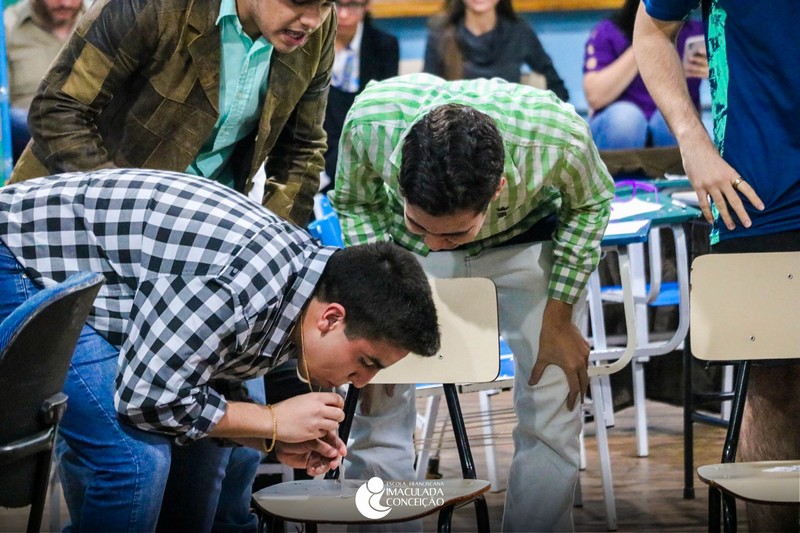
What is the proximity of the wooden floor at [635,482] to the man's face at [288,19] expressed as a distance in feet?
3.88

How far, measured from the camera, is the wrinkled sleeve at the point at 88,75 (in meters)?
2.37

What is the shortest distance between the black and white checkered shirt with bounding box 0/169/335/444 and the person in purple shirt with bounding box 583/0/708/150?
2.68 m

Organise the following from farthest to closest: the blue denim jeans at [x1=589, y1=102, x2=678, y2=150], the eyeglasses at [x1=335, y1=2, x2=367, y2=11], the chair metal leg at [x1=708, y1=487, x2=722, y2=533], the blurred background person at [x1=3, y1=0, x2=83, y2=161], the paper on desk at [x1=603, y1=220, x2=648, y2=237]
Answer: the eyeglasses at [x1=335, y1=2, x2=367, y2=11], the blue denim jeans at [x1=589, y1=102, x2=678, y2=150], the blurred background person at [x1=3, y1=0, x2=83, y2=161], the paper on desk at [x1=603, y1=220, x2=648, y2=237], the chair metal leg at [x1=708, y1=487, x2=722, y2=533]

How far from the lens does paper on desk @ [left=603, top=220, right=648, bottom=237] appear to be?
2.89 m

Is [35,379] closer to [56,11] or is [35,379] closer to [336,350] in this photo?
[336,350]

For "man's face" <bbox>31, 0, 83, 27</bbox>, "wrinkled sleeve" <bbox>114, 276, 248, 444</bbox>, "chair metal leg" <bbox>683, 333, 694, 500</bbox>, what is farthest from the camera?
"man's face" <bbox>31, 0, 83, 27</bbox>

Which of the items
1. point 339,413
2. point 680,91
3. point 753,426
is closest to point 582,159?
point 680,91

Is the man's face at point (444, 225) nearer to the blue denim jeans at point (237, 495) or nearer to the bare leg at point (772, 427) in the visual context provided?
the blue denim jeans at point (237, 495)

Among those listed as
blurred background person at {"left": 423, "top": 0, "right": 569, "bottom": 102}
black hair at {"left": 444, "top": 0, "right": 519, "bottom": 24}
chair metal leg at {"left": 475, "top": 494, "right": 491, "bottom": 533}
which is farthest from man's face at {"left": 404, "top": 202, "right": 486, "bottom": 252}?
black hair at {"left": 444, "top": 0, "right": 519, "bottom": 24}

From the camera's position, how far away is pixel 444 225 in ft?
Answer: 7.17

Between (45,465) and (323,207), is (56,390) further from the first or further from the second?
(323,207)

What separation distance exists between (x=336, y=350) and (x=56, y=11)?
9.65 ft

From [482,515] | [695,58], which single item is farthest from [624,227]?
[695,58]

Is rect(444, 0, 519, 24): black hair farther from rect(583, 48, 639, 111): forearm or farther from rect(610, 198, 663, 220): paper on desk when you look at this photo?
rect(610, 198, 663, 220): paper on desk
